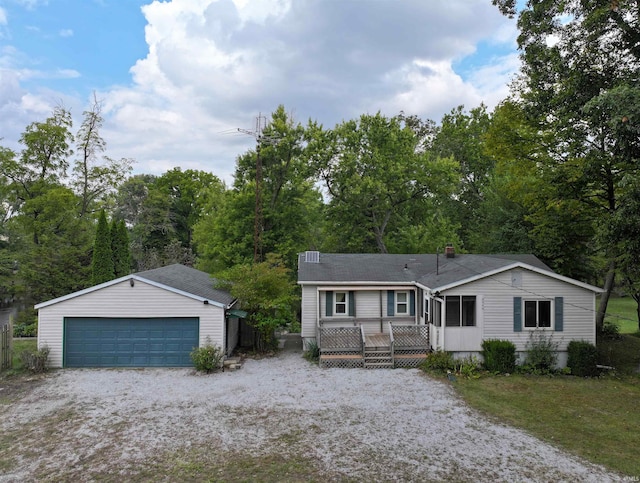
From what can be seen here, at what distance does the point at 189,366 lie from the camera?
13.7m

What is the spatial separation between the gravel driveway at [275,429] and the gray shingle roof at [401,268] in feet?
14.9

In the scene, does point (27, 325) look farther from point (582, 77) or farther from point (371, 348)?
point (582, 77)

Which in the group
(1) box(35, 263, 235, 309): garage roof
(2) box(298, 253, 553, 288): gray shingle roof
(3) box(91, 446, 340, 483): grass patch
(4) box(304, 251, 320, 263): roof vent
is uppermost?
(4) box(304, 251, 320, 263): roof vent

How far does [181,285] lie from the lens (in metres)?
14.8

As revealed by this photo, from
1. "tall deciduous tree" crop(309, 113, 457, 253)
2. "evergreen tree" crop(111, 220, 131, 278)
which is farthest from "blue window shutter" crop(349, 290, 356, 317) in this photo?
"evergreen tree" crop(111, 220, 131, 278)

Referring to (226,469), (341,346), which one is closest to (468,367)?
(341,346)

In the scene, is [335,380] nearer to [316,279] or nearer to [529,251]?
[316,279]

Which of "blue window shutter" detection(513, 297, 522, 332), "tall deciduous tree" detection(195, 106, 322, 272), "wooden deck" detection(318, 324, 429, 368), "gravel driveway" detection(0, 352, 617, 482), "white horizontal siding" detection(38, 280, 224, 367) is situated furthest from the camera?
"tall deciduous tree" detection(195, 106, 322, 272)

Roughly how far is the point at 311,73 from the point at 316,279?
32.9 feet

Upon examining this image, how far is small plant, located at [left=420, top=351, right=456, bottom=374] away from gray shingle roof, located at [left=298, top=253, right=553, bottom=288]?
2396mm

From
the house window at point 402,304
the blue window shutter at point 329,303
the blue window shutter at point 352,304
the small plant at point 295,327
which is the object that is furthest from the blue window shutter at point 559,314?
the small plant at point 295,327

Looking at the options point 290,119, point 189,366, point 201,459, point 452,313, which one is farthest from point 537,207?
point 201,459

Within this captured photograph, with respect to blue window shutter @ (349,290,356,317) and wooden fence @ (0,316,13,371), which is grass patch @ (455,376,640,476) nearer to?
blue window shutter @ (349,290,356,317)

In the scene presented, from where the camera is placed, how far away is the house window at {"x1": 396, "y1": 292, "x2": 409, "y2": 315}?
1673 cm
